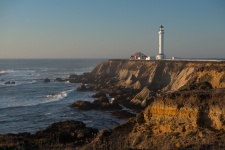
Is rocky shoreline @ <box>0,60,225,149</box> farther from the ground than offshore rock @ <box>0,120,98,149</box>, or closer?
farther from the ground

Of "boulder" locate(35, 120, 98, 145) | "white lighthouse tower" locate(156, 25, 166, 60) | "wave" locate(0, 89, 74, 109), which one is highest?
"white lighthouse tower" locate(156, 25, 166, 60)

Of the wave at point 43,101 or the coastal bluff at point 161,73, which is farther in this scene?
the coastal bluff at point 161,73

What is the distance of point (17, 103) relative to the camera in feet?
132

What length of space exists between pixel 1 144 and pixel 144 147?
8705mm

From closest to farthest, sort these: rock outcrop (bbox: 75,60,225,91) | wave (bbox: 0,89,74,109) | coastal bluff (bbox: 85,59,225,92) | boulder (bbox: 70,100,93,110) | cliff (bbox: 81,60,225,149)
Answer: cliff (bbox: 81,60,225,149)
boulder (bbox: 70,100,93,110)
wave (bbox: 0,89,74,109)
coastal bluff (bbox: 85,59,225,92)
rock outcrop (bbox: 75,60,225,91)

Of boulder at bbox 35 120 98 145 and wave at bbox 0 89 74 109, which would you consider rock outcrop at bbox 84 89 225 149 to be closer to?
boulder at bbox 35 120 98 145

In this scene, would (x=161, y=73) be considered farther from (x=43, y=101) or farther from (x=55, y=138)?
(x=55, y=138)

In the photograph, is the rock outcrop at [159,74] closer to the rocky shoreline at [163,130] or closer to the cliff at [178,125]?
the rocky shoreline at [163,130]

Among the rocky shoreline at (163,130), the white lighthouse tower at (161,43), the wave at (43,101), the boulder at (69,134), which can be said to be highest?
the white lighthouse tower at (161,43)

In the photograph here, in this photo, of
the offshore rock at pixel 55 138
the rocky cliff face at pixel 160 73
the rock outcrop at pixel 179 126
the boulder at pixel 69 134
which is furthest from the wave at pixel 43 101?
the rock outcrop at pixel 179 126

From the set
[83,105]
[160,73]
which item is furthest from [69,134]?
[160,73]

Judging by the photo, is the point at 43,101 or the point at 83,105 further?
the point at 43,101

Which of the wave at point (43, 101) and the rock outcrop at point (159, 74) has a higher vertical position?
the rock outcrop at point (159, 74)

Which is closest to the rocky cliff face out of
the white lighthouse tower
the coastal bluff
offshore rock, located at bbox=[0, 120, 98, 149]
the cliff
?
the coastal bluff
